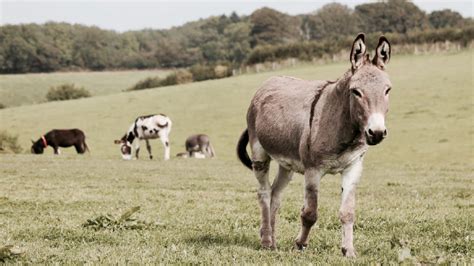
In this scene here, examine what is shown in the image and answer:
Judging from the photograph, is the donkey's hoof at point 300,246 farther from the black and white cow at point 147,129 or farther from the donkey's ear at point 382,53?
the black and white cow at point 147,129

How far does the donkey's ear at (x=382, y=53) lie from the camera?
311 inches

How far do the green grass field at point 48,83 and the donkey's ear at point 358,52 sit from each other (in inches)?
3609

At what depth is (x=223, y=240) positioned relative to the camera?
967cm

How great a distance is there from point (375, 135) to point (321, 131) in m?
1.15

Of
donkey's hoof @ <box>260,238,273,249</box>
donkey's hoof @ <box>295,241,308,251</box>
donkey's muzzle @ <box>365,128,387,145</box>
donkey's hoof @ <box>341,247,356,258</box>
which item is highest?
donkey's muzzle @ <box>365,128,387,145</box>

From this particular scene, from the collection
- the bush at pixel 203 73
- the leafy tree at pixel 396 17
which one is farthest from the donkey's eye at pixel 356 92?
the leafy tree at pixel 396 17

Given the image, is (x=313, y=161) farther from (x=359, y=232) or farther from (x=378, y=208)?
(x=378, y=208)

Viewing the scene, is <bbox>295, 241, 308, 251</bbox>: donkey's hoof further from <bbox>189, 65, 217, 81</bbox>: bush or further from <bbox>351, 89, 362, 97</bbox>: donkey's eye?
<bbox>189, 65, 217, 81</bbox>: bush

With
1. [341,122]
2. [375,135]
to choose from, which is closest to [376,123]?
[375,135]

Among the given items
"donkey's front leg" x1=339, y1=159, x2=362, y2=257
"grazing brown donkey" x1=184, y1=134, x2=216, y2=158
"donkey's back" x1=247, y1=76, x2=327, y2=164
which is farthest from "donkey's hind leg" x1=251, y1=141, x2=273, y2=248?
"grazing brown donkey" x1=184, y1=134, x2=216, y2=158

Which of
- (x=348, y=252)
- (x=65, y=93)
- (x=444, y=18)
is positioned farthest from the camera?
(x=444, y=18)

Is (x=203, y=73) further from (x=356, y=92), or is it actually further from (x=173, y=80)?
(x=356, y=92)

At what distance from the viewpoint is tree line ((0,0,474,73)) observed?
129 m

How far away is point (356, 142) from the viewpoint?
7895 mm
